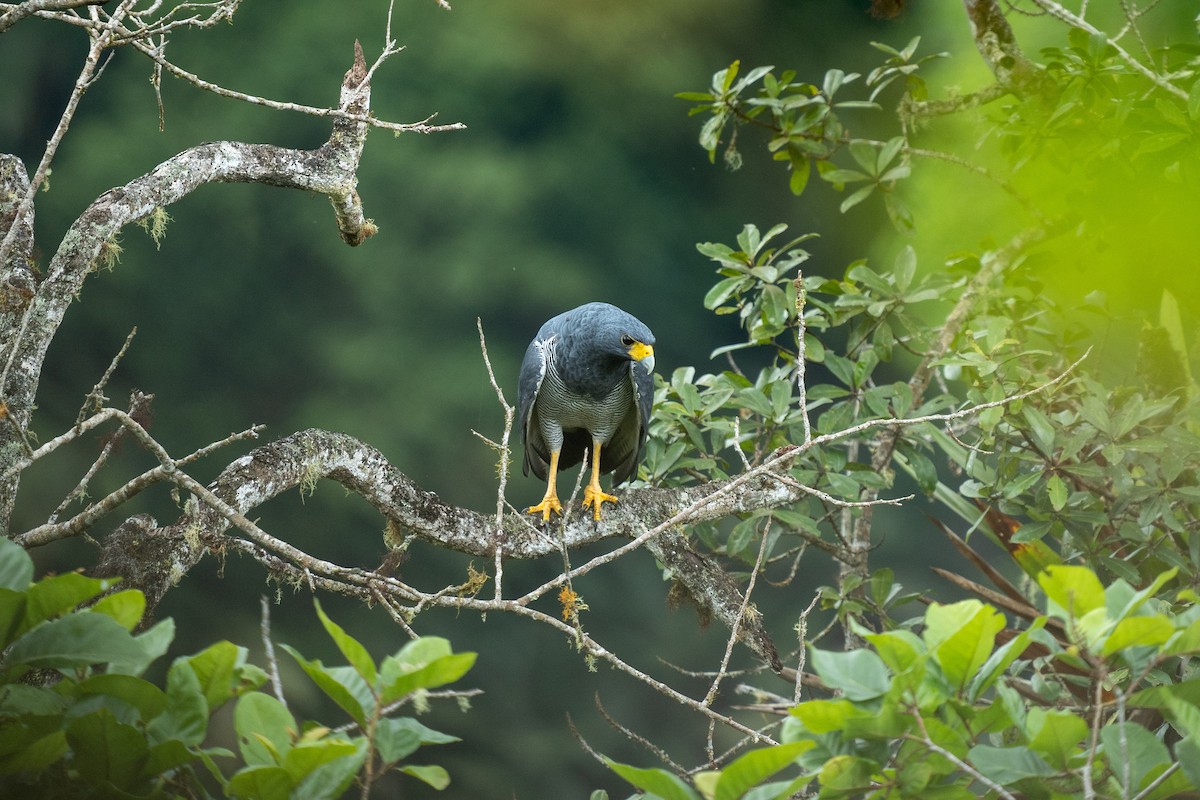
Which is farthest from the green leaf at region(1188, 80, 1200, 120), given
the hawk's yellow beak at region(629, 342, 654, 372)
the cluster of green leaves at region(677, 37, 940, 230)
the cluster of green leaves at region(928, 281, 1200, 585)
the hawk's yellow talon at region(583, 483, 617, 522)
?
the hawk's yellow talon at region(583, 483, 617, 522)

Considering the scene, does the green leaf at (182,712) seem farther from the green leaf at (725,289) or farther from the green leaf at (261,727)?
the green leaf at (725,289)

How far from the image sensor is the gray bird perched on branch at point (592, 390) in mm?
2443

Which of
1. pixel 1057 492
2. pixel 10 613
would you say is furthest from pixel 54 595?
pixel 1057 492

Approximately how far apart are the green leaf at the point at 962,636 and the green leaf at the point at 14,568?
0.74 metres

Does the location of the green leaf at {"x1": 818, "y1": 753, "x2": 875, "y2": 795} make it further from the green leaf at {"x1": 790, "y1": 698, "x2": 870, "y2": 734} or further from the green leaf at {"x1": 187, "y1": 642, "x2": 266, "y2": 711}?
the green leaf at {"x1": 187, "y1": 642, "x2": 266, "y2": 711}

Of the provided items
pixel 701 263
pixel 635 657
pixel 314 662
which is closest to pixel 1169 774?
pixel 314 662

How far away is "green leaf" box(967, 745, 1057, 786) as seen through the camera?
820 mm

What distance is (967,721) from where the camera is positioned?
878mm

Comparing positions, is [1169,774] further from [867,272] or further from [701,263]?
[701,263]

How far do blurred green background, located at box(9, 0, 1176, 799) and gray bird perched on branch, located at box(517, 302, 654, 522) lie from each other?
1111mm

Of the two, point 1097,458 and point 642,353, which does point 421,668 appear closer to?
point 642,353

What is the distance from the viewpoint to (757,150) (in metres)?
4.27

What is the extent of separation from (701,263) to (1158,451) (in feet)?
7.57

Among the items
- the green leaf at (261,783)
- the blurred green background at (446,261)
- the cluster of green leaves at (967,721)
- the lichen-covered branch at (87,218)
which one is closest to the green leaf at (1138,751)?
the cluster of green leaves at (967,721)
